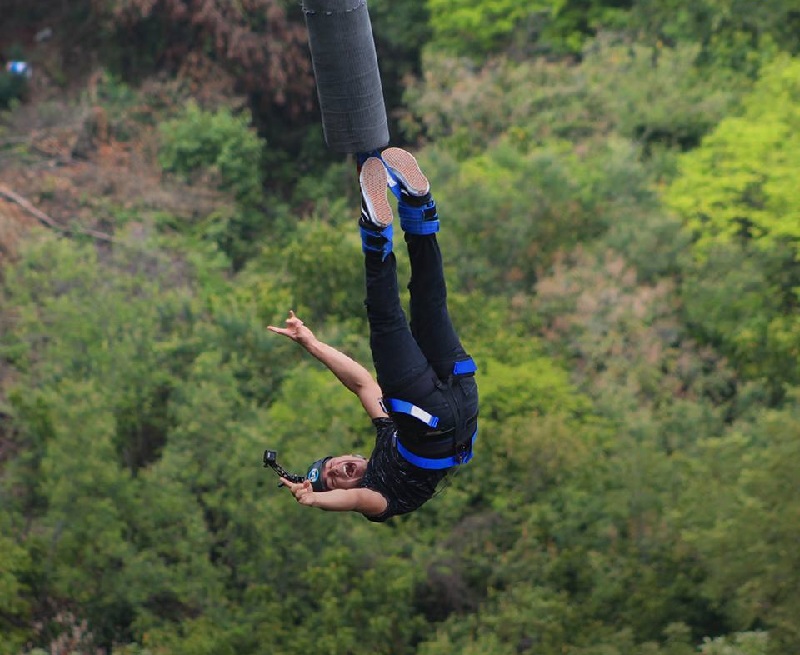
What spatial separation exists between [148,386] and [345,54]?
13093 mm

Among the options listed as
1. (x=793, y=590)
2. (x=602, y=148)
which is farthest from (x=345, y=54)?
(x=602, y=148)

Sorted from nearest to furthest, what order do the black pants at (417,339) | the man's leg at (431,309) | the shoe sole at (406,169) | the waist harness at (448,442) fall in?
the shoe sole at (406,169), the black pants at (417,339), the man's leg at (431,309), the waist harness at (448,442)

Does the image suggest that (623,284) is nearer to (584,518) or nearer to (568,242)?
(568,242)

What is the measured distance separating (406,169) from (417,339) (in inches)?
35.5

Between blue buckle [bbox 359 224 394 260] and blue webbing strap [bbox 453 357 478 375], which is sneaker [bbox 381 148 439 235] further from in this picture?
blue webbing strap [bbox 453 357 478 375]

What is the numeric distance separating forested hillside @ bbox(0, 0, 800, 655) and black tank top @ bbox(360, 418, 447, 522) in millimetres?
6856

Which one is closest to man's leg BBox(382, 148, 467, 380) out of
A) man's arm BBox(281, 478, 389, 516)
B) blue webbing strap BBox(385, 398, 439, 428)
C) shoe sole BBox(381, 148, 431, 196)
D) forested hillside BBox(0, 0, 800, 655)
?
shoe sole BBox(381, 148, 431, 196)

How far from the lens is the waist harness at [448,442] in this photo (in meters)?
5.52

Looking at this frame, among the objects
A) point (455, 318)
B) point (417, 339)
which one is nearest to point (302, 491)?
point (417, 339)

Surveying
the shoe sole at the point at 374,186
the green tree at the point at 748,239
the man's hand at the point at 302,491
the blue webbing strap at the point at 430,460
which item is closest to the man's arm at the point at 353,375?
the blue webbing strap at the point at 430,460

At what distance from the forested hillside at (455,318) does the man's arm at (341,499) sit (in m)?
6.98

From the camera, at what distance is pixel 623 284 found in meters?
19.5

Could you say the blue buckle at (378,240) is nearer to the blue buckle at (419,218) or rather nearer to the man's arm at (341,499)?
the blue buckle at (419,218)

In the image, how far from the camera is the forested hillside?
13688mm
